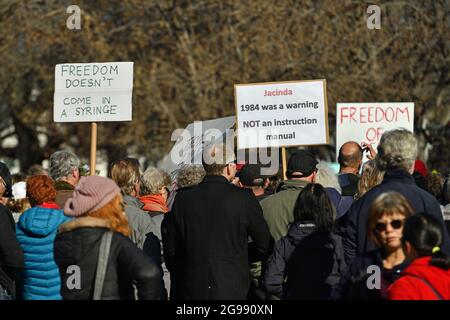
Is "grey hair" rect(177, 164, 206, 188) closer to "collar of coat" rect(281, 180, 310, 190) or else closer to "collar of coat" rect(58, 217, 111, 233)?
"collar of coat" rect(281, 180, 310, 190)

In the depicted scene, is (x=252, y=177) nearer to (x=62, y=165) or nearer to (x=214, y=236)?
(x=62, y=165)

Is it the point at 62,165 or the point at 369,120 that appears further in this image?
the point at 369,120

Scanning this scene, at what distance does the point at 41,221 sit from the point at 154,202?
133 centimetres

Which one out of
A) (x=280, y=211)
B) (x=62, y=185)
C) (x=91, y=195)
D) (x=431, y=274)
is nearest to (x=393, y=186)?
(x=431, y=274)

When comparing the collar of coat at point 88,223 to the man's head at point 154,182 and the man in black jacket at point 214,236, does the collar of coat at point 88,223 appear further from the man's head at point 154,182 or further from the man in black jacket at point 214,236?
the man's head at point 154,182

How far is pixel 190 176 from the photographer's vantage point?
763 centimetres

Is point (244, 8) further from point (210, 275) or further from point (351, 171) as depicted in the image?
point (210, 275)

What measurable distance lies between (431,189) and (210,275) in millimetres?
3592

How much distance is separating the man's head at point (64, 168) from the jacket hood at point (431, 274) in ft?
12.4

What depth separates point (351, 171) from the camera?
8.08 meters

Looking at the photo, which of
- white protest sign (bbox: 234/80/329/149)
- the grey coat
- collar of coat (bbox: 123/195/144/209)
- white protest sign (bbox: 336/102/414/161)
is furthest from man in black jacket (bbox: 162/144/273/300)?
white protest sign (bbox: 336/102/414/161)

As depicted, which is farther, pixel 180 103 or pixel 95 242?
pixel 180 103
